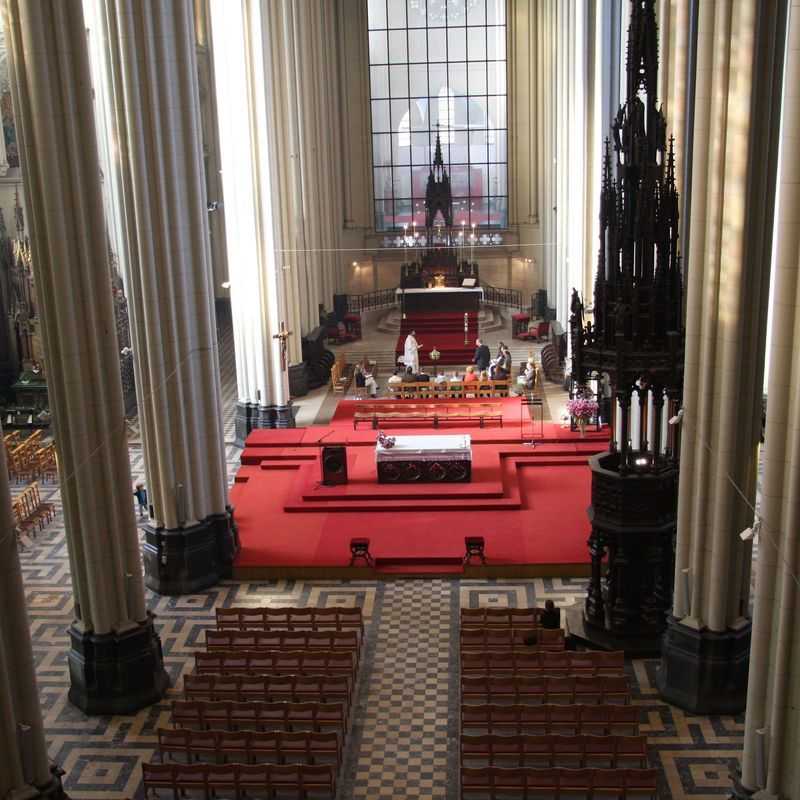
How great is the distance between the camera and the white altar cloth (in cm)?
2227

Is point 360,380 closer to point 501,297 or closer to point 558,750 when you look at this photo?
point 501,297

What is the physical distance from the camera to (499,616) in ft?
52.0

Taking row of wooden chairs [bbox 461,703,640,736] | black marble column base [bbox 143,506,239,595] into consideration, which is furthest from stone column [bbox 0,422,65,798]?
black marble column base [bbox 143,506,239,595]

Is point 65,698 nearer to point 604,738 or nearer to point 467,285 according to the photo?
point 604,738

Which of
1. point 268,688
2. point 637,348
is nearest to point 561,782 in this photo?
point 268,688

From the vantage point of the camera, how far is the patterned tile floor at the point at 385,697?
41.9 ft

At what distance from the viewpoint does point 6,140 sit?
3014cm

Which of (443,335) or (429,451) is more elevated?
(429,451)

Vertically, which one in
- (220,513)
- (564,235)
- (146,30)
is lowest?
(220,513)

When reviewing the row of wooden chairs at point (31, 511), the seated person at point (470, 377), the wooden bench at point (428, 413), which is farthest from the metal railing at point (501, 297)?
the row of wooden chairs at point (31, 511)

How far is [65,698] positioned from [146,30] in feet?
34.4

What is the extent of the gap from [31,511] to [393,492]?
25.7 ft

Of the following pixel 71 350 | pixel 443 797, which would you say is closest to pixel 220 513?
pixel 71 350

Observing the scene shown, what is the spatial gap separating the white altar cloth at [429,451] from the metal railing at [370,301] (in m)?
20.0
